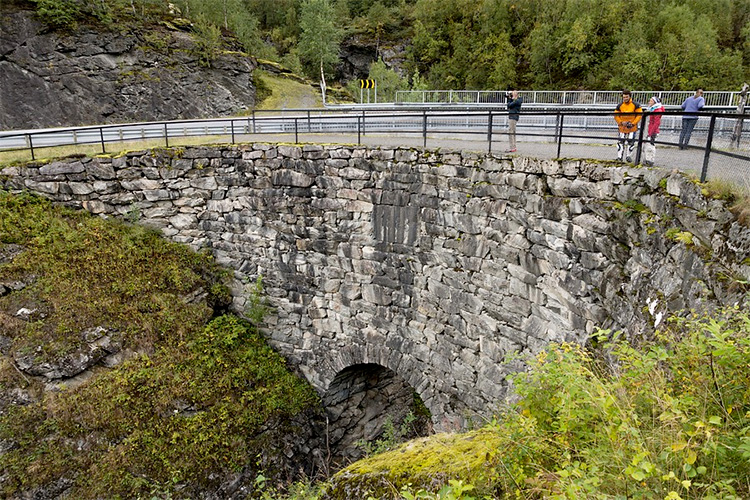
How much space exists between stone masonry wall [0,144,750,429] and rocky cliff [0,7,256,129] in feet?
47.0

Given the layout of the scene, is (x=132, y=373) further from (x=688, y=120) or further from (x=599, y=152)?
(x=688, y=120)

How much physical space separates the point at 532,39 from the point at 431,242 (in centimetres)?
2915

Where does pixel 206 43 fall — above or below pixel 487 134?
above

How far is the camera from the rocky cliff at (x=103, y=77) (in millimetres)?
24625

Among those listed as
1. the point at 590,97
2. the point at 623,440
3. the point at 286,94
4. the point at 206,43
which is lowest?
the point at 623,440

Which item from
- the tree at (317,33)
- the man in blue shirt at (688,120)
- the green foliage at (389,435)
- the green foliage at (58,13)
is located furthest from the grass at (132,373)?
the tree at (317,33)

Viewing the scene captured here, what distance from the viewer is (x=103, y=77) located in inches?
1037

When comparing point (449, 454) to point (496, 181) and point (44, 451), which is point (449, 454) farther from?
point (44, 451)

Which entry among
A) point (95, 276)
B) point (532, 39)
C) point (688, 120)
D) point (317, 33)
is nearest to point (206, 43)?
point (317, 33)

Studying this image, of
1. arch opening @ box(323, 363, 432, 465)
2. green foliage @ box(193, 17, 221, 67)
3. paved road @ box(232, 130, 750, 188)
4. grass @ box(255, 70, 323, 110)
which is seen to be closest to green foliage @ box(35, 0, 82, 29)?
green foliage @ box(193, 17, 221, 67)

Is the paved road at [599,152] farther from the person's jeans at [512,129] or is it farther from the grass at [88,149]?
the grass at [88,149]

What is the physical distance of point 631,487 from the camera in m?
2.78

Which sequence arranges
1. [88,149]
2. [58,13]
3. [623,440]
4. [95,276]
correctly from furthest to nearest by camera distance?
[58,13] → [88,149] → [95,276] → [623,440]

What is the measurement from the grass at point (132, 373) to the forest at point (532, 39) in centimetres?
2007
